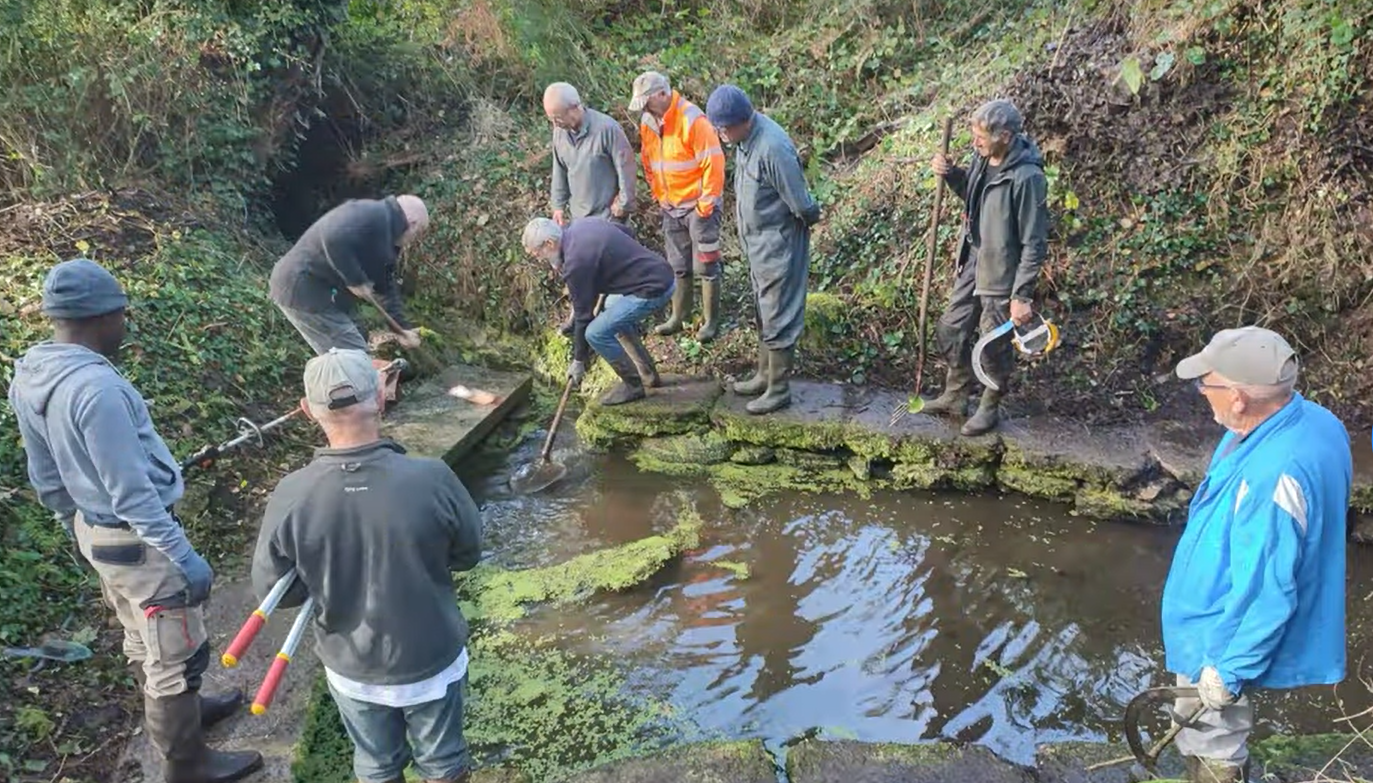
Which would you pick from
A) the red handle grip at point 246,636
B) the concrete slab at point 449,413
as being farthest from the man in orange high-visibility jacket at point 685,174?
the red handle grip at point 246,636

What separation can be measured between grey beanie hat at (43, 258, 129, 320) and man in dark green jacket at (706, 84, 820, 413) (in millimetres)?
3574

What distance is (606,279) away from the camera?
19.8ft

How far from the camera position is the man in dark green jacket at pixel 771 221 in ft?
18.8

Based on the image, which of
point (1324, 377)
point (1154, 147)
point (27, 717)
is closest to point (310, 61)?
point (27, 717)

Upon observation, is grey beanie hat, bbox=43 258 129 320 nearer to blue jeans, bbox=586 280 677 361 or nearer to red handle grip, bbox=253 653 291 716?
red handle grip, bbox=253 653 291 716

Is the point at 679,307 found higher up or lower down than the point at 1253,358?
lower down

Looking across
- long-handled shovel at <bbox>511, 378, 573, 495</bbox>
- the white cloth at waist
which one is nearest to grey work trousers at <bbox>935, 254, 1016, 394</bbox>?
long-handled shovel at <bbox>511, 378, 573, 495</bbox>

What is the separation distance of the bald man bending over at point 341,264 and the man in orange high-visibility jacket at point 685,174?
181cm

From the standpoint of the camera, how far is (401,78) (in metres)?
9.28

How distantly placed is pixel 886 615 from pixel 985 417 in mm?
1739

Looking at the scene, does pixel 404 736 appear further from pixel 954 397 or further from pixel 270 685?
pixel 954 397

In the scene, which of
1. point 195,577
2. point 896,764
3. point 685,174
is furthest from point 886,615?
point 685,174

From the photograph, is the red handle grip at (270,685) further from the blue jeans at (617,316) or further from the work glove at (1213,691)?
the blue jeans at (617,316)

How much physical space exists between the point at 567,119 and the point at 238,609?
396 cm
